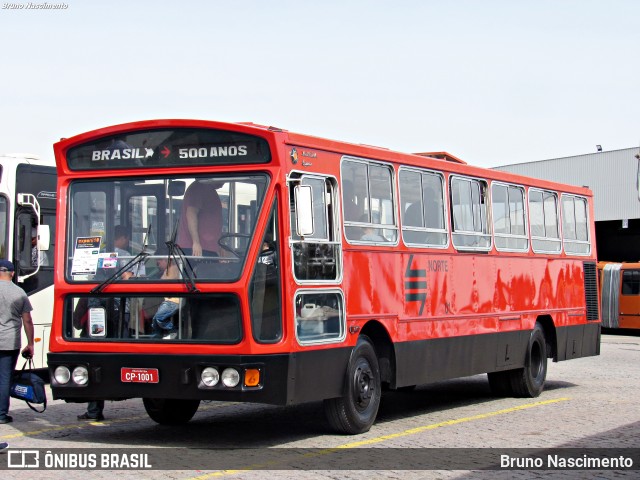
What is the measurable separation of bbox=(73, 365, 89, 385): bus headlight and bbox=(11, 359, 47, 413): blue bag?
131 cm

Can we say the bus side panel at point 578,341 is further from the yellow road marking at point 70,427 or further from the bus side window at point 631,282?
the bus side window at point 631,282

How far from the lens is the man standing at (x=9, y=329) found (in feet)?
39.7

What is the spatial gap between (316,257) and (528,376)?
19.6 feet

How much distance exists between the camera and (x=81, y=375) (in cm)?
1078

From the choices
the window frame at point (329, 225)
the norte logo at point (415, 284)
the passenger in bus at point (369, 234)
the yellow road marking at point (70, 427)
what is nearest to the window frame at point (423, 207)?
the norte logo at point (415, 284)

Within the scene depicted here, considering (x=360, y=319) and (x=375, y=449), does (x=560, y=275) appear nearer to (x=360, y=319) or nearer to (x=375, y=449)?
(x=360, y=319)

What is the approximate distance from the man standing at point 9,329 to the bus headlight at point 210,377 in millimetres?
2670

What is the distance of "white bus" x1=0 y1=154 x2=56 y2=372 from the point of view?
16.9 m

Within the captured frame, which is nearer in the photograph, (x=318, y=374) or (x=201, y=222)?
(x=201, y=222)

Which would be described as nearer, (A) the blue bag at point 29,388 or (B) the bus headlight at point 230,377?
(B) the bus headlight at point 230,377

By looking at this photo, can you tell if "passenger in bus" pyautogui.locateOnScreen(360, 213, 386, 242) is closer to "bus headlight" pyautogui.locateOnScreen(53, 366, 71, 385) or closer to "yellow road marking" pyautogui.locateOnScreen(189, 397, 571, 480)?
"yellow road marking" pyautogui.locateOnScreen(189, 397, 571, 480)

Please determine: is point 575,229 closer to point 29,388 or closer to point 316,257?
point 316,257

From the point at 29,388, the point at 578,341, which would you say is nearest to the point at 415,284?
the point at 29,388

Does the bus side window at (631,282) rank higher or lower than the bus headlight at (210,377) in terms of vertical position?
higher
